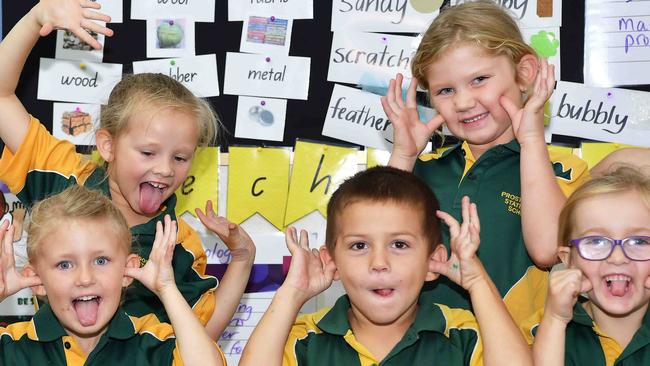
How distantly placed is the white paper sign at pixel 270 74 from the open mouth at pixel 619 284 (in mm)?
1018

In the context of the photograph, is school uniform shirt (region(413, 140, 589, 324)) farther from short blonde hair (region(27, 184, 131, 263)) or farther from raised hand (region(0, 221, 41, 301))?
raised hand (region(0, 221, 41, 301))

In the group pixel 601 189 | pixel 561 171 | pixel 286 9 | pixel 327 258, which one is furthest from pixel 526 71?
pixel 286 9

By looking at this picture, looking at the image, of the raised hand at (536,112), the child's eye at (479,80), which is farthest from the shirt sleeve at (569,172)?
the child's eye at (479,80)

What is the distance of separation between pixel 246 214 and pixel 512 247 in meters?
0.76

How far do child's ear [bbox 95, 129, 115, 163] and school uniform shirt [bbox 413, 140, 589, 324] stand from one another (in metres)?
0.67

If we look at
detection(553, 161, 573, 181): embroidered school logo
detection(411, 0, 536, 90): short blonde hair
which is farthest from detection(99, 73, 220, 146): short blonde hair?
detection(553, 161, 573, 181): embroidered school logo

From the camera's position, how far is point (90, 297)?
1622 millimetres

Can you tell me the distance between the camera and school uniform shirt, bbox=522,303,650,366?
1556 mm

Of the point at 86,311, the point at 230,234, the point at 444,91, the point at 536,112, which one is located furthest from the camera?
the point at 230,234

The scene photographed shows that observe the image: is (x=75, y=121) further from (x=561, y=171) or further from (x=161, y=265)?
(x=561, y=171)

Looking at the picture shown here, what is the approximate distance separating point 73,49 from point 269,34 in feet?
1.65

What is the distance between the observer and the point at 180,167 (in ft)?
6.33

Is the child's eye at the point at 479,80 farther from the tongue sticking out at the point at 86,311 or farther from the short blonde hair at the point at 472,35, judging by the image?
the tongue sticking out at the point at 86,311

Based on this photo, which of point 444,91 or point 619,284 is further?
point 444,91
